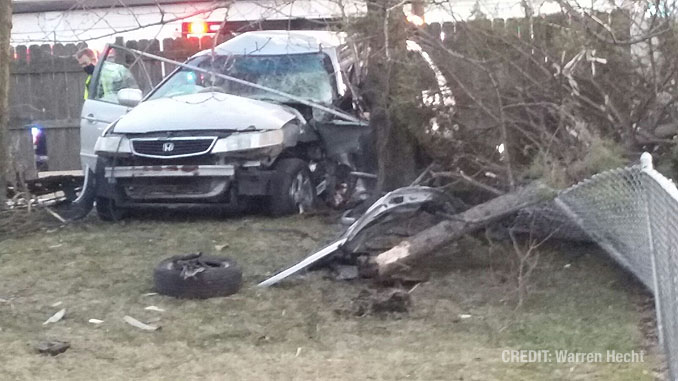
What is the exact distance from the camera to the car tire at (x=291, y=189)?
377 inches

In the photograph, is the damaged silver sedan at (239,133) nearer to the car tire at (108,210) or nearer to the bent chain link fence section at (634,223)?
the car tire at (108,210)

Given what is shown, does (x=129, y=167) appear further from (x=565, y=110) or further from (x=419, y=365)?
(x=419, y=365)

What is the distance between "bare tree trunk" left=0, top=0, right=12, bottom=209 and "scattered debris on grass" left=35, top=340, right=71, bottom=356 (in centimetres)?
433

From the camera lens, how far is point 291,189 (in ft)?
32.0

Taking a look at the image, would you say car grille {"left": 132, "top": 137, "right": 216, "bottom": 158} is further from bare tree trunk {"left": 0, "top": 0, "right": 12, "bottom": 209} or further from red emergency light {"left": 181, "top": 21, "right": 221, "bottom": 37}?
red emergency light {"left": 181, "top": 21, "right": 221, "bottom": 37}

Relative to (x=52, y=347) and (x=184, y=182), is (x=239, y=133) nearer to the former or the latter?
(x=184, y=182)

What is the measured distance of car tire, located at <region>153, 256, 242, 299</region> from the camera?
22.5ft

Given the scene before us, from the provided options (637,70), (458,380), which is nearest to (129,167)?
(637,70)

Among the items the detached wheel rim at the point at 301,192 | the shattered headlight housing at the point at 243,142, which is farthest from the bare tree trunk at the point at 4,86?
the detached wheel rim at the point at 301,192

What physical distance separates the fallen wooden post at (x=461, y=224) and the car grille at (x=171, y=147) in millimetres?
2796

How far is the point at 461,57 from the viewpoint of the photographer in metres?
7.96

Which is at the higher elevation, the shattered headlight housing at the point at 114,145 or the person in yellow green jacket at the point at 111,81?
the person in yellow green jacket at the point at 111,81

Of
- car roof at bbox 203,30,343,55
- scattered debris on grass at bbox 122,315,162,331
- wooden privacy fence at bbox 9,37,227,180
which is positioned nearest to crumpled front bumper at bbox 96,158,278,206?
car roof at bbox 203,30,343,55

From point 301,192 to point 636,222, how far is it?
462 cm
